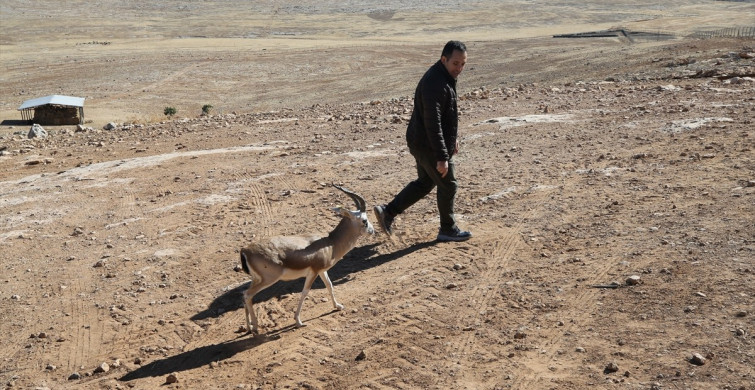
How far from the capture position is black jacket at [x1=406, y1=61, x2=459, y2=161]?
345 inches

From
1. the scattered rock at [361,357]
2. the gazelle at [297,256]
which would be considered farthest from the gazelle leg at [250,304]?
the scattered rock at [361,357]

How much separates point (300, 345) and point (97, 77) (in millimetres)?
41936

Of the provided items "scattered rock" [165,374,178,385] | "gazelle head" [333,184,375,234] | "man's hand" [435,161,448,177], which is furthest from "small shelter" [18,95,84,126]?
"scattered rock" [165,374,178,385]

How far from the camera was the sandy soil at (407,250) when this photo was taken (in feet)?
22.1

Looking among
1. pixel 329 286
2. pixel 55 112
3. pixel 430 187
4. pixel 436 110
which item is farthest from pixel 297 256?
pixel 55 112

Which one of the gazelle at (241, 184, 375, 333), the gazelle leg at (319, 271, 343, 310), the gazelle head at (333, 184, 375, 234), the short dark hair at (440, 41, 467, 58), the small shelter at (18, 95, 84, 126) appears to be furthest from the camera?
the small shelter at (18, 95, 84, 126)

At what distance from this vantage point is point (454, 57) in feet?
28.3

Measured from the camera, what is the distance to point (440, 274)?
8469 millimetres

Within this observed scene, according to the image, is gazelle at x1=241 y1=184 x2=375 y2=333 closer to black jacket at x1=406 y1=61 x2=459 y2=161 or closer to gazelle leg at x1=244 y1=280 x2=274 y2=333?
gazelle leg at x1=244 y1=280 x2=274 y2=333

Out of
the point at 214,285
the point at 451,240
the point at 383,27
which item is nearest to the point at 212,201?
the point at 214,285

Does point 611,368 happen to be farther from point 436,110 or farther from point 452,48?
point 452,48

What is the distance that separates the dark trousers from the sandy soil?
38 centimetres

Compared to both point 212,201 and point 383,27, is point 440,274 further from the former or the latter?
point 383,27

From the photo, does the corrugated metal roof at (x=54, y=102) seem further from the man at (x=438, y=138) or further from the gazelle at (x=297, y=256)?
the gazelle at (x=297, y=256)
